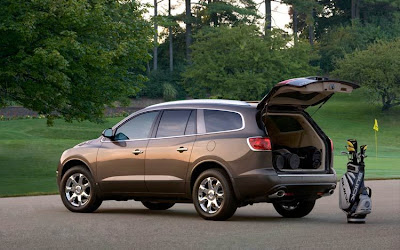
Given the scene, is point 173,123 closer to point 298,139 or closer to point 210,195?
point 210,195

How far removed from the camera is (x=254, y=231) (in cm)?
1193

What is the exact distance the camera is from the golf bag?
43.1 feet

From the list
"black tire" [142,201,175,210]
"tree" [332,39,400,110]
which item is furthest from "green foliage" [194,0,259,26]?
"black tire" [142,201,175,210]

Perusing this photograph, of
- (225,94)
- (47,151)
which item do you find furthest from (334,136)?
(47,151)

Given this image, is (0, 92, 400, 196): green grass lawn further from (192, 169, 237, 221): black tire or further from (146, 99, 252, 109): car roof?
(192, 169, 237, 221): black tire

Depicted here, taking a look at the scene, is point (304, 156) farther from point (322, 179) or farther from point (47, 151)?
point (47, 151)

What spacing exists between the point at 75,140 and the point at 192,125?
37.6m

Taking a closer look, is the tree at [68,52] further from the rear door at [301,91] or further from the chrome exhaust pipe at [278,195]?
the chrome exhaust pipe at [278,195]

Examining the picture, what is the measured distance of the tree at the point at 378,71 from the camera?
75375 millimetres

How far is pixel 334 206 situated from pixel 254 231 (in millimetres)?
5165

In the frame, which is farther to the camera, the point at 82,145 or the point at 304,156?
the point at 82,145

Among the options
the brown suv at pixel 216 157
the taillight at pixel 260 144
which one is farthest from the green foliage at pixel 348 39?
the taillight at pixel 260 144

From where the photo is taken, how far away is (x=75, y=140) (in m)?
50.8

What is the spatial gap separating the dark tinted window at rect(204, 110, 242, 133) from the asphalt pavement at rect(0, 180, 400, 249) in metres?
1.38
